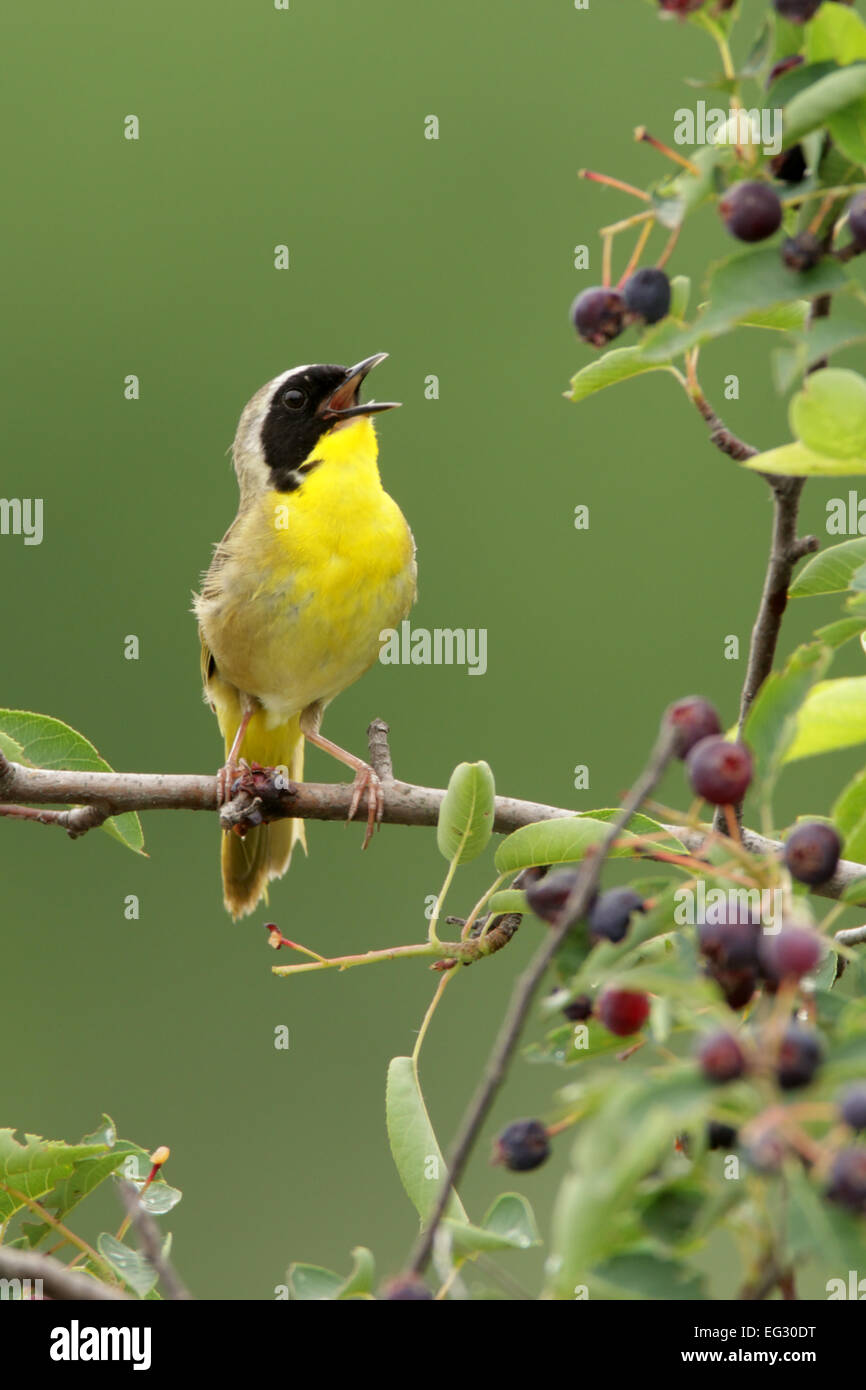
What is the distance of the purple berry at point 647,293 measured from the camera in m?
1.55

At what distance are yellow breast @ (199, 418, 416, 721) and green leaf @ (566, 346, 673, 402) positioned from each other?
6.96 feet

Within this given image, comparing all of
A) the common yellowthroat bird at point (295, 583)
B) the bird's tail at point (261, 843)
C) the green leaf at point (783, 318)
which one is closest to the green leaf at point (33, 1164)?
the green leaf at point (783, 318)

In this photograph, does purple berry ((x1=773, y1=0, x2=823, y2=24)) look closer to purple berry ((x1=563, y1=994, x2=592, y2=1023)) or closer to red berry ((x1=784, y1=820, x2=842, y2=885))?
red berry ((x1=784, y1=820, x2=842, y2=885))

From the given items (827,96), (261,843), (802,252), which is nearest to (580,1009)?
(802,252)

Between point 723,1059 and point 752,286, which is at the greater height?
point 752,286

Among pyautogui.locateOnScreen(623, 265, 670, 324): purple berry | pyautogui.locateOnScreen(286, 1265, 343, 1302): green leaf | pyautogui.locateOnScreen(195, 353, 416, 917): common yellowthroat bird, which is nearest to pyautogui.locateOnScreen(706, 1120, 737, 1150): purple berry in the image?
pyautogui.locateOnScreen(286, 1265, 343, 1302): green leaf

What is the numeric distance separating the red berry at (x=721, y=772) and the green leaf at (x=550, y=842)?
2.24ft

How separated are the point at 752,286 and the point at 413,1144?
1037 mm

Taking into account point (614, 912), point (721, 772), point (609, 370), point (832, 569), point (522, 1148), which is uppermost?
point (609, 370)

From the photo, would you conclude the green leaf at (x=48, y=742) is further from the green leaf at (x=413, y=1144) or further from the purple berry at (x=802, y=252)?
the purple berry at (x=802, y=252)

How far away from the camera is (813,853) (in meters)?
1.30

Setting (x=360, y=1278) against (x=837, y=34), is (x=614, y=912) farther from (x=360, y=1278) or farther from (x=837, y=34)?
(x=837, y=34)

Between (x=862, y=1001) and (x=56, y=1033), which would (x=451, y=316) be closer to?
(x=56, y=1033)
